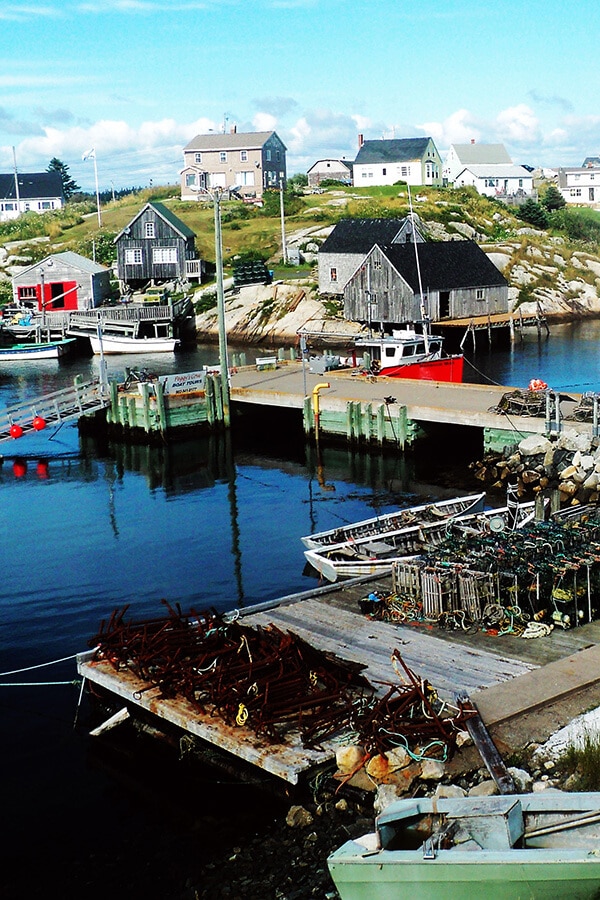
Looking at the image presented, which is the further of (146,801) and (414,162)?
(414,162)

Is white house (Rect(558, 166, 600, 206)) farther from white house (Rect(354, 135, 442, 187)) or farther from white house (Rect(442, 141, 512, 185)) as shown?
white house (Rect(354, 135, 442, 187))

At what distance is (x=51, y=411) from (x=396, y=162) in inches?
3328

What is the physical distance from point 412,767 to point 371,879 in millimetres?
3625

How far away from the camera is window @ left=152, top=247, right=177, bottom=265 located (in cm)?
8906

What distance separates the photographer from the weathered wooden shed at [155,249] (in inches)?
3497

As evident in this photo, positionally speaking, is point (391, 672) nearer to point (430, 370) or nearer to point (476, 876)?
point (476, 876)

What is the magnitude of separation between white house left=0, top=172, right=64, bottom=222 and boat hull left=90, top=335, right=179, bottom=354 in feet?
216

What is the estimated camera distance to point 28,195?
446 ft

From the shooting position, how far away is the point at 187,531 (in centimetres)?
3238

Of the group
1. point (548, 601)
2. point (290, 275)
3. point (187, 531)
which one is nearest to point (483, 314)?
point (290, 275)

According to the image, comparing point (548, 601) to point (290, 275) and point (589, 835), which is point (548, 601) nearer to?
point (589, 835)

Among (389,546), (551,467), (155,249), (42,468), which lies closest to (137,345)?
(155,249)

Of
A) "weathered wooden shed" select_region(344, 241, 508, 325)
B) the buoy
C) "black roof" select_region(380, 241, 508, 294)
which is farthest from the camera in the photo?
"black roof" select_region(380, 241, 508, 294)

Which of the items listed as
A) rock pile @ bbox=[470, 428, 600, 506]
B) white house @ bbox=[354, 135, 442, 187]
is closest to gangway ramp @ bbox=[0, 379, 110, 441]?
rock pile @ bbox=[470, 428, 600, 506]
